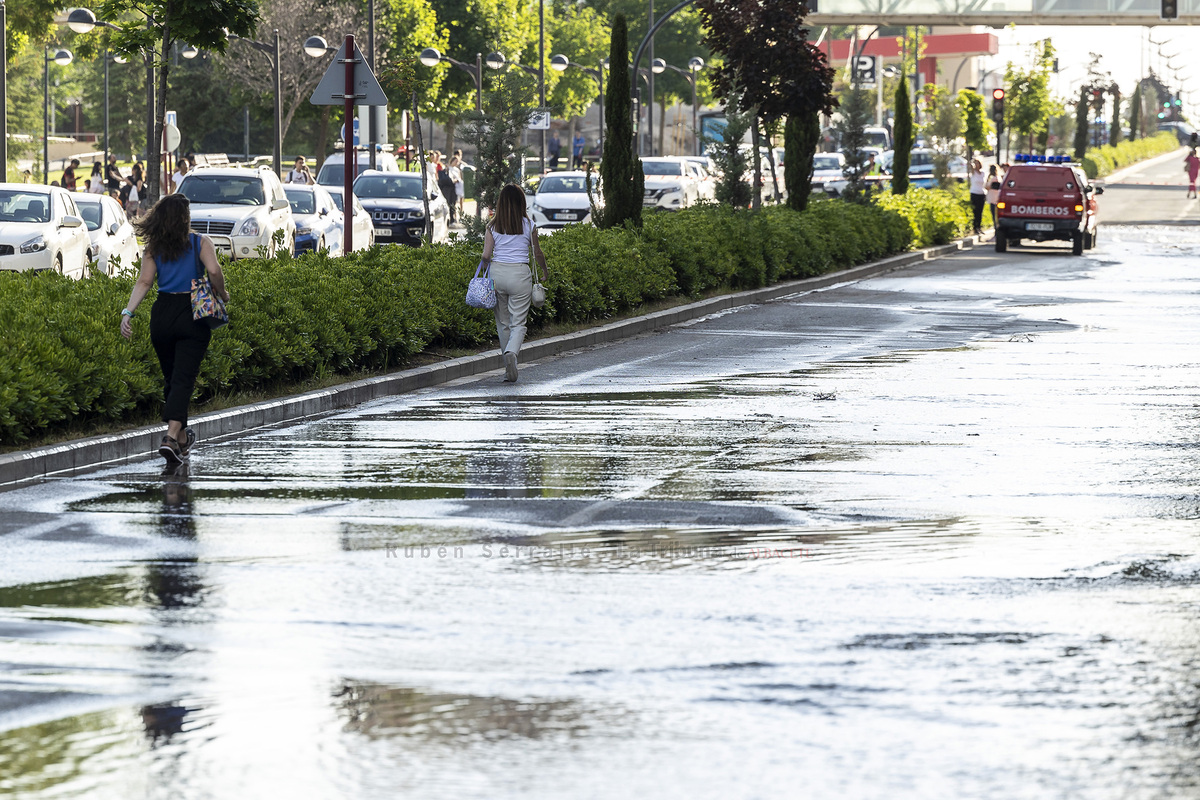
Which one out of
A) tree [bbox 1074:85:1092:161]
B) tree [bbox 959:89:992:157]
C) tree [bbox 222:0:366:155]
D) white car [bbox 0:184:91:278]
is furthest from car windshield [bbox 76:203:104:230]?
tree [bbox 1074:85:1092:161]

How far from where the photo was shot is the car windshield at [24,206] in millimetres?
26284

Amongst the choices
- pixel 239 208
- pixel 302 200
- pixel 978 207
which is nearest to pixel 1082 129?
pixel 978 207

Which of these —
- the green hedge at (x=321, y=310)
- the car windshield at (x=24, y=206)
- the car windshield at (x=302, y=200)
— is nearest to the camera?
the green hedge at (x=321, y=310)

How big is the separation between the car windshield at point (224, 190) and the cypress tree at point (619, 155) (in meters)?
5.94

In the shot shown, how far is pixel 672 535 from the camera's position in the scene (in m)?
9.84

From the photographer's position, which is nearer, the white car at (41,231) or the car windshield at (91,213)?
the white car at (41,231)

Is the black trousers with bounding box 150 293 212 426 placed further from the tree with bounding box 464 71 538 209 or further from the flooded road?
the tree with bounding box 464 71 538 209

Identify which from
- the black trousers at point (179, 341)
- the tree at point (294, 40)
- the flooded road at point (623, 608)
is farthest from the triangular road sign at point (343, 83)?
the tree at point (294, 40)

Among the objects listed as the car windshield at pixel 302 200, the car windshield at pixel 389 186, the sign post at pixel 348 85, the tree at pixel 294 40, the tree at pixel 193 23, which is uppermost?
the tree at pixel 294 40

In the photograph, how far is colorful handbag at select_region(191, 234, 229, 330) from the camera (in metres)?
12.5

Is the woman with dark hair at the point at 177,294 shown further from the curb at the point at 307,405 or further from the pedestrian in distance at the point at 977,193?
the pedestrian in distance at the point at 977,193

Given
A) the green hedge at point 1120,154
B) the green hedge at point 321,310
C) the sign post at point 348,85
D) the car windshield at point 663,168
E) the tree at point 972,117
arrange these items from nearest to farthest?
1. the green hedge at point 321,310
2. the sign post at point 348,85
3. the car windshield at point 663,168
4. the tree at point 972,117
5. the green hedge at point 1120,154

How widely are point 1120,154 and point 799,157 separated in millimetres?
92935

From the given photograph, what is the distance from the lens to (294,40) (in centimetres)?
7800
